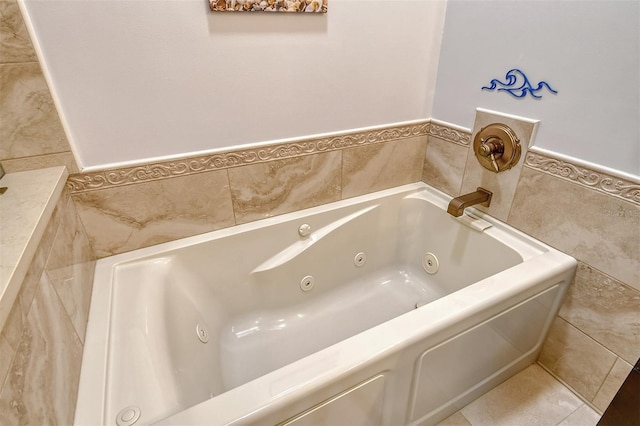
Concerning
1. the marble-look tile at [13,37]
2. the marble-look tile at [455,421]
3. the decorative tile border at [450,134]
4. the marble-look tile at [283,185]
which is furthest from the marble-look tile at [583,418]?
the marble-look tile at [13,37]

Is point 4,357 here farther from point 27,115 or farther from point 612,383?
point 612,383

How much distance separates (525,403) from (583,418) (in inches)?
7.1

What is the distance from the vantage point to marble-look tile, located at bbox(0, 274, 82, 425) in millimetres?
498

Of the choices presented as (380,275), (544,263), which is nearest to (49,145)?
(380,275)

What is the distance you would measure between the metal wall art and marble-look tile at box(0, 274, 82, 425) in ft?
2.87

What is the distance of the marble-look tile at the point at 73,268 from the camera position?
30.4 inches

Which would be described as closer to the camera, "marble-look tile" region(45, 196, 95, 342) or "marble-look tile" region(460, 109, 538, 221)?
"marble-look tile" region(45, 196, 95, 342)

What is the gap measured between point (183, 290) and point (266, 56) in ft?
2.85

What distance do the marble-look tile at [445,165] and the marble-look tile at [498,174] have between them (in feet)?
0.11

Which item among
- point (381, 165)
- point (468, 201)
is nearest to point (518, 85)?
point (468, 201)

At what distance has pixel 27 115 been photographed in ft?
2.94

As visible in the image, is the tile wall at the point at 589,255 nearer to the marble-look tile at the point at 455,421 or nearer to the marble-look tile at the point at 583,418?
the marble-look tile at the point at 583,418

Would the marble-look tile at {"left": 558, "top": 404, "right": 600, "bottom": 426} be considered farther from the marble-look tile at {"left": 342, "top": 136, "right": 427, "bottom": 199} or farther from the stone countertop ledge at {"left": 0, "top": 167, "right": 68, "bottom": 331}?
the stone countertop ledge at {"left": 0, "top": 167, "right": 68, "bottom": 331}

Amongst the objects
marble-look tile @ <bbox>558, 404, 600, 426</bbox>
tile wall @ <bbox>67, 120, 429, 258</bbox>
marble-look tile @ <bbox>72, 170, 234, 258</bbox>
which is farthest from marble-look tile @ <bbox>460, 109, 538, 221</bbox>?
marble-look tile @ <bbox>72, 170, 234, 258</bbox>
